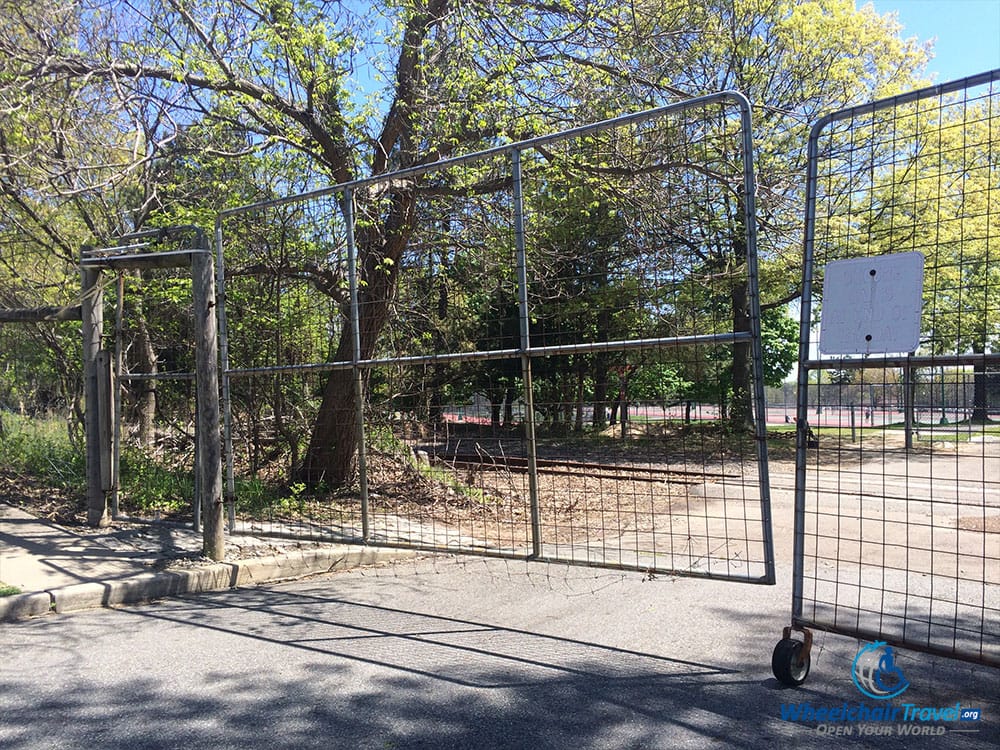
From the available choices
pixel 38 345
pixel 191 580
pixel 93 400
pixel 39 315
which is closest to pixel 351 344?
pixel 93 400

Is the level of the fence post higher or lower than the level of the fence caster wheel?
higher

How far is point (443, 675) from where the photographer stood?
14.4 feet

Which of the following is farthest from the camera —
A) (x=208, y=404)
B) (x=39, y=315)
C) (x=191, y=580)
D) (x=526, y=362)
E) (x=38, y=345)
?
(x=38, y=345)

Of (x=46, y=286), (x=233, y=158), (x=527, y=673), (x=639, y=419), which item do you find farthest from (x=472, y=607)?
(x=46, y=286)

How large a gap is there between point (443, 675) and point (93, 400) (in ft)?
18.7

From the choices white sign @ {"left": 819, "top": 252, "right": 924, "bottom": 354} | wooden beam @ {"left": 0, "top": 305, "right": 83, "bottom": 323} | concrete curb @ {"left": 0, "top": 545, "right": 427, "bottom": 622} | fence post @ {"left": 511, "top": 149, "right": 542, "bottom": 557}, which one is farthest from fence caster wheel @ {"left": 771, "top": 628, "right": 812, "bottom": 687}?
wooden beam @ {"left": 0, "top": 305, "right": 83, "bottom": 323}

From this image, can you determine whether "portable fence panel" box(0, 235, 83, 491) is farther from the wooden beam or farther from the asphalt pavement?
the asphalt pavement

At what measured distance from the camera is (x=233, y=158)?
1042 cm

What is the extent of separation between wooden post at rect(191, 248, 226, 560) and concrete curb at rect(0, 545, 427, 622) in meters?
0.32

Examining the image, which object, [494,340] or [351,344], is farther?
[351,344]

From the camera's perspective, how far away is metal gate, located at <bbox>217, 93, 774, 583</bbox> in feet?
19.5

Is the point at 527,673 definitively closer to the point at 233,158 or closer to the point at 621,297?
the point at 621,297

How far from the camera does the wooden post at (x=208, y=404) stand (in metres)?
6.86

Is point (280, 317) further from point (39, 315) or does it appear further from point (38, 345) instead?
point (38, 345)
